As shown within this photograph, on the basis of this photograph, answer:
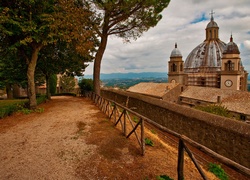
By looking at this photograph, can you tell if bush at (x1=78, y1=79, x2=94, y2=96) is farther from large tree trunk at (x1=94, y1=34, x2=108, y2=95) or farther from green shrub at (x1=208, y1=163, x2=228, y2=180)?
green shrub at (x1=208, y1=163, x2=228, y2=180)

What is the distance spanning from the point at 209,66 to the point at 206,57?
2880 millimetres

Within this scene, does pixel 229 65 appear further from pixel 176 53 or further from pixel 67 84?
pixel 67 84

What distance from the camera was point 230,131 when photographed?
630cm

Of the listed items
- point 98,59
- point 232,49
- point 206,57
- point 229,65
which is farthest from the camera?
point 206,57

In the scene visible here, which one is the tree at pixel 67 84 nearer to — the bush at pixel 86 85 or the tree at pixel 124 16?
the bush at pixel 86 85

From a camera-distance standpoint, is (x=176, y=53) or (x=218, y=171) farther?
(x=176, y=53)

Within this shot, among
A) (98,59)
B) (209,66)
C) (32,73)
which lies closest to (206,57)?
(209,66)

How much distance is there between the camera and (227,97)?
70.7 ft

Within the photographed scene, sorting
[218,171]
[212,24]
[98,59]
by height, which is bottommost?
[218,171]

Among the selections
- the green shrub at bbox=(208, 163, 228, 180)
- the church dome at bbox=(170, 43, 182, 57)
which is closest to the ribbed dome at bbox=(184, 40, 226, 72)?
the church dome at bbox=(170, 43, 182, 57)

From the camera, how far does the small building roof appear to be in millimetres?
17828

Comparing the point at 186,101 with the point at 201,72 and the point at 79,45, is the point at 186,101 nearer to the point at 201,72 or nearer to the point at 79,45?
the point at 201,72

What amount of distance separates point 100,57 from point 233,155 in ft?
37.8

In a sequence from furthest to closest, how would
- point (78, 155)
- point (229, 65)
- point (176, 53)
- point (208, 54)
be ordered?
point (208, 54)
point (176, 53)
point (229, 65)
point (78, 155)
